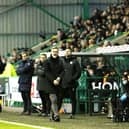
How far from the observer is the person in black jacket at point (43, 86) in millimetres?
18489

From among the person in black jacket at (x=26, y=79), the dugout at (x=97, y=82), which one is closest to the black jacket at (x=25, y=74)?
→ the person in black jacket at (x=26, y=79)

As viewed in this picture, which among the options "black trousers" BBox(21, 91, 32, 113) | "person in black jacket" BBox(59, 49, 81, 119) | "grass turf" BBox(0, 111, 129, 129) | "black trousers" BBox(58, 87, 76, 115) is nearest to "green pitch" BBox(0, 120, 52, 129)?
"grass turf" BBox(0, 111, 129, 129)

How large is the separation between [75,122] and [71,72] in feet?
6.96

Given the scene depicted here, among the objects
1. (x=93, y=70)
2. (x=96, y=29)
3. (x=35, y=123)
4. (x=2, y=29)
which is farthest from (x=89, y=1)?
(x=35, y=123)

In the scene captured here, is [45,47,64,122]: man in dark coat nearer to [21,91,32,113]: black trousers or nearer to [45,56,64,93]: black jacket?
[45,56,64,93]: black jacket

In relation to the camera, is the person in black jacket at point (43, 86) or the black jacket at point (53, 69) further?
the person in black jacket at point (43, 86)

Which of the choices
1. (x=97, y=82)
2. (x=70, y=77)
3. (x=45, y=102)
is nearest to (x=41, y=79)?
(x=70, y=77)

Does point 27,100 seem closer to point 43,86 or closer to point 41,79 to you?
point 41,79

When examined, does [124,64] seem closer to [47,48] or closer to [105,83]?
[105,83]

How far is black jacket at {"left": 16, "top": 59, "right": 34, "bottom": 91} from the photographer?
819 inches

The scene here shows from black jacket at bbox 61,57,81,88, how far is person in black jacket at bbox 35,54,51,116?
0.64 m

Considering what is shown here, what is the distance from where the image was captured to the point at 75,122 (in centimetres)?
1769

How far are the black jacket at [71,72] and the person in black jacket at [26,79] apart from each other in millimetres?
1767

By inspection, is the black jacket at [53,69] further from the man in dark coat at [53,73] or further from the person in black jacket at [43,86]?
the person in black jacket at [43,86]
